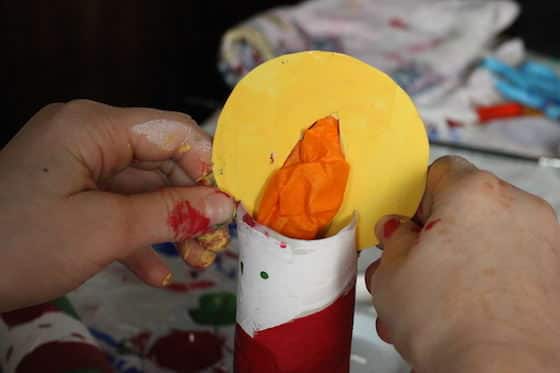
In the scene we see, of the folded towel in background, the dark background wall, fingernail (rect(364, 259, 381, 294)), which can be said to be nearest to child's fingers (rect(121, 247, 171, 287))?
fingernail (rect(364, 259, 381, 294))

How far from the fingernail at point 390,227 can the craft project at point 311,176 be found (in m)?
0.02

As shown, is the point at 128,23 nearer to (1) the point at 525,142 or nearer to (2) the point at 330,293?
(1) the point at 525,142

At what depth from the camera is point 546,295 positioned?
33cm

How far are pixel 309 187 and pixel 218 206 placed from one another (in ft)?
0.19

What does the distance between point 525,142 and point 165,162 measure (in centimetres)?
58

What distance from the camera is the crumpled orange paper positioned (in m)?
0.36

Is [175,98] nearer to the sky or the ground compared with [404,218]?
nearer to the ground

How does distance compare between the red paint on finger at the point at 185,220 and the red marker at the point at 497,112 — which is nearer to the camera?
the red paint on finger at the point at 185,220

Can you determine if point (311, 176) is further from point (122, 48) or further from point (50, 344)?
point (122, 48)

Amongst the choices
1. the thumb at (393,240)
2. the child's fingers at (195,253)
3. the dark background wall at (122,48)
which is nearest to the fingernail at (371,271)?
the thumb at (393,240)

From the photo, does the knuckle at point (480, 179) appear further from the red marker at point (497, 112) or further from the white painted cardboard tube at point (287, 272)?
the red marker at point (497, 112)

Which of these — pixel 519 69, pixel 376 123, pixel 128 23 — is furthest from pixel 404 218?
pixel 128 23

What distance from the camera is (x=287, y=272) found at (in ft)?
1.15

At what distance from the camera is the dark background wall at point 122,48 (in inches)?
45.3
